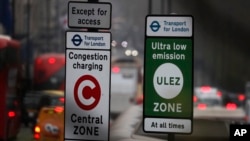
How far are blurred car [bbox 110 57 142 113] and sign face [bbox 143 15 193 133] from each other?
33.4m

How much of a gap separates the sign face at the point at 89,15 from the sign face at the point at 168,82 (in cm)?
66

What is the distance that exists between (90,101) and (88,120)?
21 cm

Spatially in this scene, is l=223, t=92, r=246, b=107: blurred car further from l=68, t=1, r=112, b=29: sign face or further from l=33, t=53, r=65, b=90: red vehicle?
l=68, t=1, r=112, b=29: sign face

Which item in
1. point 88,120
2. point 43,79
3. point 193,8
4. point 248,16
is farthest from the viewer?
point 43,79

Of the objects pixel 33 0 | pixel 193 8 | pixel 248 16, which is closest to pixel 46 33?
pixel 33 0

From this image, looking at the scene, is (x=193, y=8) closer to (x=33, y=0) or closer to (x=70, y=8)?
(x=70, y=8)

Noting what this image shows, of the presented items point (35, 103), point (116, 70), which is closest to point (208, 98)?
point (116, 70)

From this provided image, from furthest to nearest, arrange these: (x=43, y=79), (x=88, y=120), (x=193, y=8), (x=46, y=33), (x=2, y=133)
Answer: (x=46, y=33)
(x=43, y=79)
(x=2, y=133)
(x=193, y=8)
(x=88, y=120)

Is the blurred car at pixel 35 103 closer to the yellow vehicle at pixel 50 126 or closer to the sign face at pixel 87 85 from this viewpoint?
the yellow vehicle at pixel 50 126

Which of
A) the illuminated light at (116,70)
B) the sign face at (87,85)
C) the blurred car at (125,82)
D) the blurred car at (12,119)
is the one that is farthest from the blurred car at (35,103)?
the illuminated light at (116,70)

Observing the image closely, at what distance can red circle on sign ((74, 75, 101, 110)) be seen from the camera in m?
9.67

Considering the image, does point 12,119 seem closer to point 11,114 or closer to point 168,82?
point 11,114

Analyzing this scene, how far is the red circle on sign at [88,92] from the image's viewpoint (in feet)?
31.7

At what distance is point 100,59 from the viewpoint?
Answer: 32.0ft
